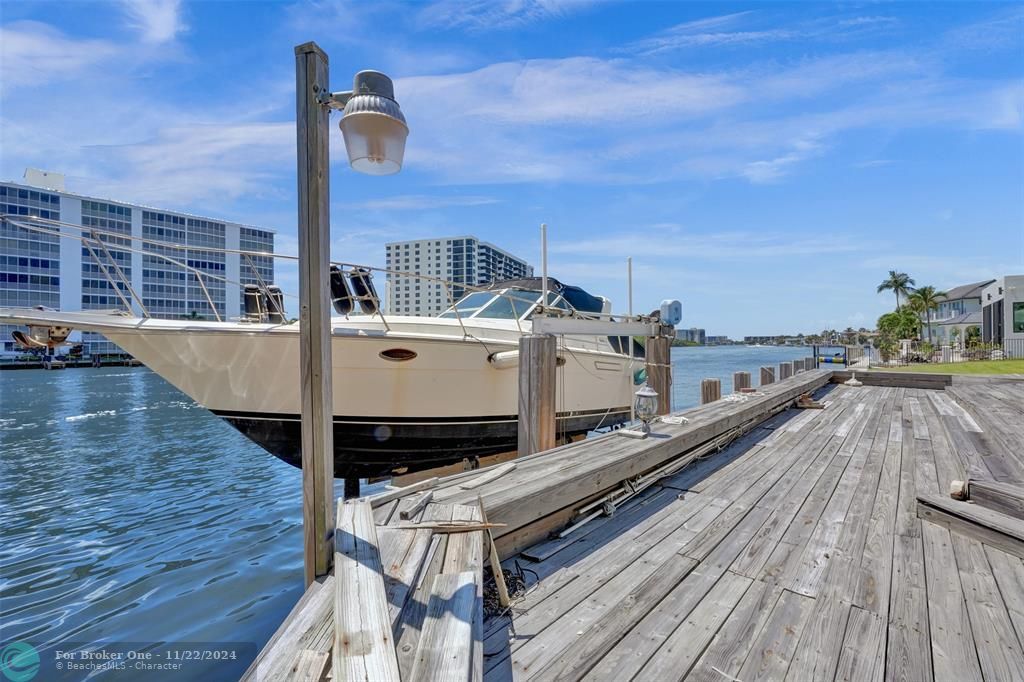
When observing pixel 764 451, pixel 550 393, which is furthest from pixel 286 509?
pixel 764 451

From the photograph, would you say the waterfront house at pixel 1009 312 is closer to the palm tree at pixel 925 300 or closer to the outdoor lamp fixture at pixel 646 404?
the palm tree at pixel 925 300

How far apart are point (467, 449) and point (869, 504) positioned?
486 cm

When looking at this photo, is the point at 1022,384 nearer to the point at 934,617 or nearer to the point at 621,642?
the point at 934,617

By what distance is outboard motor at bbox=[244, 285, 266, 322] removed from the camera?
611 cm

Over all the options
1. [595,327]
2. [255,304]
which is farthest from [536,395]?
[255,304]

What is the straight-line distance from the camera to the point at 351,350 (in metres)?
5.56

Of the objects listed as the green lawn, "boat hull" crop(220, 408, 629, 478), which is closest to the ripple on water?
"boat hull" crop(220, 408, 629, 478)

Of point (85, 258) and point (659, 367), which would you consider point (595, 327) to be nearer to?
point (659, 367)

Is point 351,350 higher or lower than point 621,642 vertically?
higher

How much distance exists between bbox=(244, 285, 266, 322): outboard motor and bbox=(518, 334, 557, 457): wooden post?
140 inches

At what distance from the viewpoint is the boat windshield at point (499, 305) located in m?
8.12

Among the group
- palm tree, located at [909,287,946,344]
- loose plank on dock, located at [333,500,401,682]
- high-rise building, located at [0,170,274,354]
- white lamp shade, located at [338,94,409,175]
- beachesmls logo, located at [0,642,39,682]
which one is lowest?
beachesmls logo, located at [0,642,39,682]

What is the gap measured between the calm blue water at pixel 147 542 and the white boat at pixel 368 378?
130 cm

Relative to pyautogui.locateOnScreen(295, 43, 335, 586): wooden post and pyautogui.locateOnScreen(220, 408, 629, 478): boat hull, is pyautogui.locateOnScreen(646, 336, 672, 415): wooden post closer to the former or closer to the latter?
pyautogui.locateOnScreen(220, 408, 629, 478): boat hull
